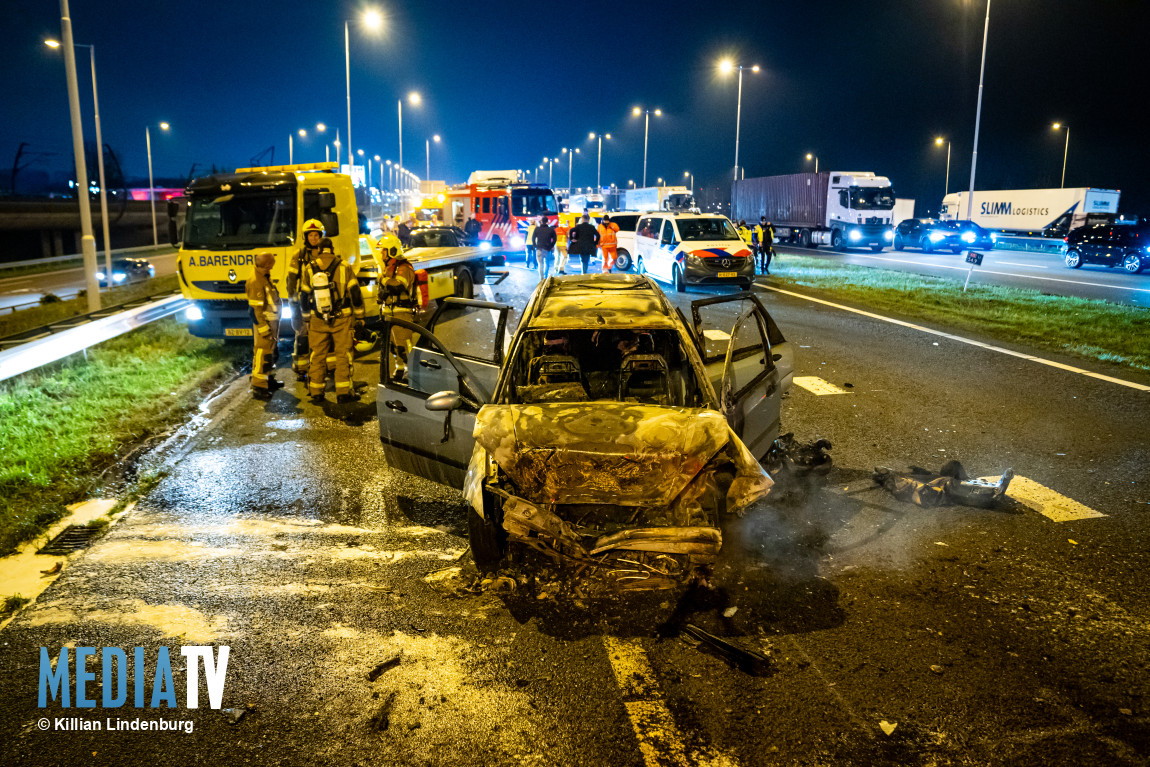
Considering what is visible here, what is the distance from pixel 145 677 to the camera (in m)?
3.61

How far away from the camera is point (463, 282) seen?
1594 cm

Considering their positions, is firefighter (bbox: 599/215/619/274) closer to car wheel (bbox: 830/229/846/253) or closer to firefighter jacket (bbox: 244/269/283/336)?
firefighter jacket (bbox: 244/269/283/336)

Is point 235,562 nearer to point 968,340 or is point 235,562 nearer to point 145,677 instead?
point 145,677

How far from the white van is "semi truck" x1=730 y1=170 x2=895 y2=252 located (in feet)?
66.5

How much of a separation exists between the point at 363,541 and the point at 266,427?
11.2 ft

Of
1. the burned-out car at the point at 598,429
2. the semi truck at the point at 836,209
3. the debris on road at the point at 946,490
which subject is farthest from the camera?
the semi truck at the point at 836,209

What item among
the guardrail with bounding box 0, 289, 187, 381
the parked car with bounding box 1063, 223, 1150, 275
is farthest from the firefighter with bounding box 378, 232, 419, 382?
the parked car with bounding box 1063, 223, 1150, 275

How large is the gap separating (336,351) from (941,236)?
1442 inches

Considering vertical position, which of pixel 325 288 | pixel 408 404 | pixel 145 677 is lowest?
pixel 145 677

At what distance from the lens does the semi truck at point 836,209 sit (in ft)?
125

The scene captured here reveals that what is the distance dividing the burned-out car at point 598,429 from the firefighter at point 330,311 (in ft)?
9.81

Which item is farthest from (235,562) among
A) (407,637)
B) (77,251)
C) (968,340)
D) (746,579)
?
(77,251)

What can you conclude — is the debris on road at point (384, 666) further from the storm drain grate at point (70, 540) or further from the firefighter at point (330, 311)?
the firefighter at point (330, 311)

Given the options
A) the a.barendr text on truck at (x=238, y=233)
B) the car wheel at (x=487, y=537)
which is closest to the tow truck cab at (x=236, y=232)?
the a.barendr text on truck at (x=238, y=233)
